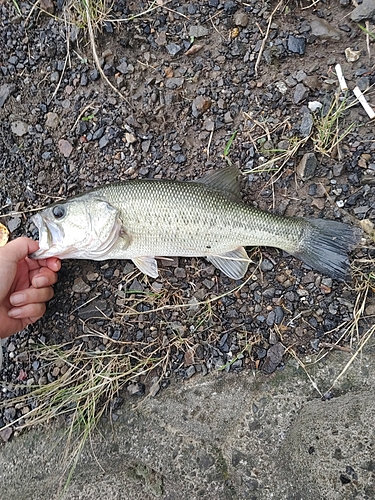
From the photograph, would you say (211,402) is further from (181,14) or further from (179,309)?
(181,14)

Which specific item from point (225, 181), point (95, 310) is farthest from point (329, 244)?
point (95, 310)

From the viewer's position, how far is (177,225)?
3.26m

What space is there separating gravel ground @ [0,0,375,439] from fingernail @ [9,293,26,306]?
1.05ft

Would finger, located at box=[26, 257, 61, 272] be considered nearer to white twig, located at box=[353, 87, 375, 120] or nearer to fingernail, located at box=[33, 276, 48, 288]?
fingernail, located at box=[33, 276, 48, 288]

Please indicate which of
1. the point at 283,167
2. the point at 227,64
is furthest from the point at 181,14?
the point at 283,167

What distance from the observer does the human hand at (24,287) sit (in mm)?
3279

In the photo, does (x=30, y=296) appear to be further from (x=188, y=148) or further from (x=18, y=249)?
(x=188, y=148)

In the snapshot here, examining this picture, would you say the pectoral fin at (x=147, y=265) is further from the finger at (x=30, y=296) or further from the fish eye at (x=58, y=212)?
the finger at (x=30, y=296)

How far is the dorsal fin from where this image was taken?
336 cm

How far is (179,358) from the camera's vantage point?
345 cm

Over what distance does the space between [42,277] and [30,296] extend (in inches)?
6.3

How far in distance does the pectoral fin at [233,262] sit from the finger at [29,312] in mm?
1305

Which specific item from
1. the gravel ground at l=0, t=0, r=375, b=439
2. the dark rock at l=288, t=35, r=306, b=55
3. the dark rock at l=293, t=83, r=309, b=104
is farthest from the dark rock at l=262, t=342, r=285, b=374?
the dark rock at l=288, t=35, r=306, b=55

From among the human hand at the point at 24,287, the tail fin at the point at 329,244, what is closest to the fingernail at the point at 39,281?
the human hand at the point at 24,287
